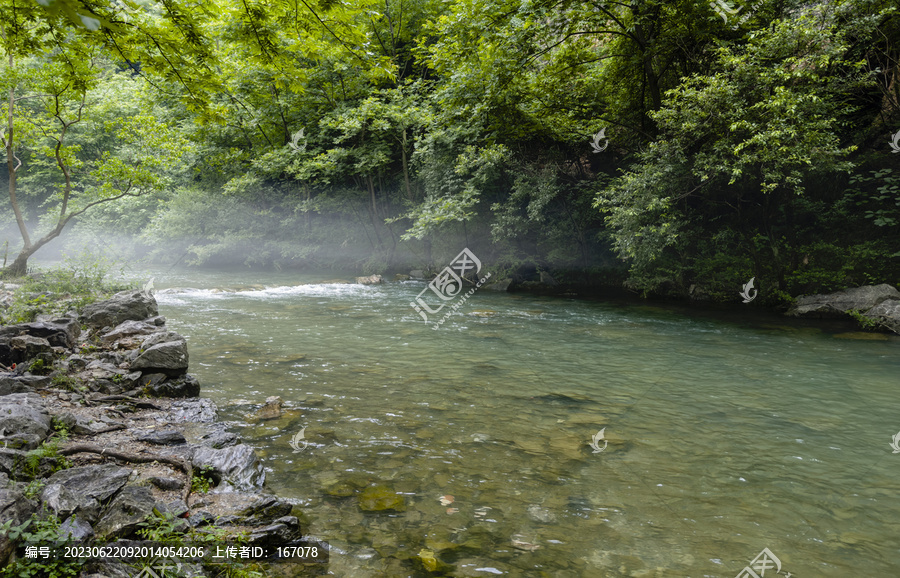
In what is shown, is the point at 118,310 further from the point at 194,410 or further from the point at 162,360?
the point at 194,410

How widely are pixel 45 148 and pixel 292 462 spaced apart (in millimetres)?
11196

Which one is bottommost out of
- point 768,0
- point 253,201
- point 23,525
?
point 23,525

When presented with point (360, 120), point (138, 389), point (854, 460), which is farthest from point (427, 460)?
point (360, 120)

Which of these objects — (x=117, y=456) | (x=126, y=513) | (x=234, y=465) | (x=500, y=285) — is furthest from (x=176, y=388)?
(x=500, y=285)

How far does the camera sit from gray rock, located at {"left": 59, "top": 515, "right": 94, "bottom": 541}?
2354 millimetres

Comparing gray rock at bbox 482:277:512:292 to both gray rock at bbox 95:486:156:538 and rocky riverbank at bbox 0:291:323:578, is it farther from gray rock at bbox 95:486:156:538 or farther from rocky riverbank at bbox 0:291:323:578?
gray rock at bbox 95:486:156:538

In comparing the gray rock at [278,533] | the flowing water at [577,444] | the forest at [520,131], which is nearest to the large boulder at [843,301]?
the forest at [520,131]

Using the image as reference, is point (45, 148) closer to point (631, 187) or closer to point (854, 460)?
point (631, 187)

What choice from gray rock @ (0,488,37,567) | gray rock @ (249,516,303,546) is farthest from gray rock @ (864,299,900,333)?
gray rock @ (0,488,37,567)

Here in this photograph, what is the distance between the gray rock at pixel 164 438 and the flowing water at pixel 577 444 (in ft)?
2.18

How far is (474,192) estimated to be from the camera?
1636cm

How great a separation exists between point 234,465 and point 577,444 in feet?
10.5

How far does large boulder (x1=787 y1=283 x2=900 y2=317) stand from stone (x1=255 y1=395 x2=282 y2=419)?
12466 millimetres

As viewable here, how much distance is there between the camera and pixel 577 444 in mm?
4746
